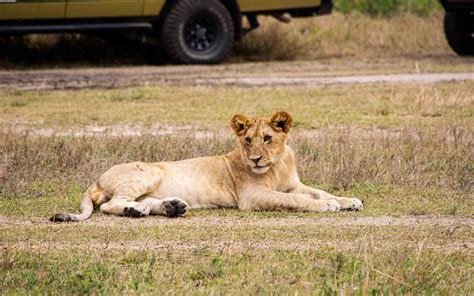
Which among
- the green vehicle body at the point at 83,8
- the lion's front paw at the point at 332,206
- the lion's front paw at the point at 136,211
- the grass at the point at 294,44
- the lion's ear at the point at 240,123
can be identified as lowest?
the grass at the point at 294,44

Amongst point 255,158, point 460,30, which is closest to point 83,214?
point 255,158

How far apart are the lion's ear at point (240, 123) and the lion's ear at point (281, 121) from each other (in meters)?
0.18

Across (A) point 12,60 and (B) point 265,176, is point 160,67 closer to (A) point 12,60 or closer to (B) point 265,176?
(A) point 12,60

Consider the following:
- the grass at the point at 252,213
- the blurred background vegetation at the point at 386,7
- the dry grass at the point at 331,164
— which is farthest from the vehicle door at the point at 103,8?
the blurred background vegetation at the point at 386,7

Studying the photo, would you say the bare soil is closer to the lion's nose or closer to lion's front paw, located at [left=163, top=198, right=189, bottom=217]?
the lion's nose

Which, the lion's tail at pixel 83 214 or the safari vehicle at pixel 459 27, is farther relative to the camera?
the safari vehicle at pixel 459 27

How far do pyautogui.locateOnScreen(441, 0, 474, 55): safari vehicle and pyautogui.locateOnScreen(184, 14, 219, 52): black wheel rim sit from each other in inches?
137

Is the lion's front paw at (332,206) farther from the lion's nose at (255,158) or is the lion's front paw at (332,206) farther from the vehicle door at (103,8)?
the vehicle door at (103,8)

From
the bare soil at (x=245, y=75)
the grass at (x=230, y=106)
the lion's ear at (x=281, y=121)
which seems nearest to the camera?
the lion's ear at (x=281, y=121)

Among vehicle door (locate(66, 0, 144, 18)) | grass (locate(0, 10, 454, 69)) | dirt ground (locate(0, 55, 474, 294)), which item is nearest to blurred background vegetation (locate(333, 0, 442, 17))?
grass (locate(0, 10, 454, 69))

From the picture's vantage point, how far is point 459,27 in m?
18.6

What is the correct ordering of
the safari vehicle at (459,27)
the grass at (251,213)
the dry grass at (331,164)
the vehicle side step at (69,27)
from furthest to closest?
the safari vehicle at (459,27) → the vehicle side step at (69,27) → the dry grass at (331,164) → the grass at (251,213)

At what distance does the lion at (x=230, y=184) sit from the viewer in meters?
8.19

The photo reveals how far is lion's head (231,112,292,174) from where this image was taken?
8297 mm
